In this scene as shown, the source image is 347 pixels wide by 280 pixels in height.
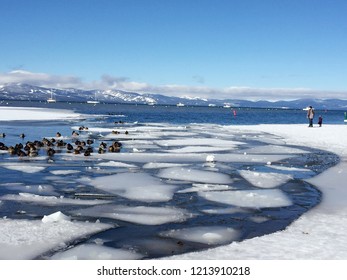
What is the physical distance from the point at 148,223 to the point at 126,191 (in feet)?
9.21

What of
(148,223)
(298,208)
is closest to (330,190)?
(298,208)

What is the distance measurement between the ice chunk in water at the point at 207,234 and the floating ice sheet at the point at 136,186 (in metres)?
2.35

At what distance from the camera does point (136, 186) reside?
439 inches

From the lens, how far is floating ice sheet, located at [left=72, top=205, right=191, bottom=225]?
318 inches

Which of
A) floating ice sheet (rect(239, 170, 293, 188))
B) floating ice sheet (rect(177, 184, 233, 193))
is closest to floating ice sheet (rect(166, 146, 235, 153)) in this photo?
floating ice sheet (rect(239, 170, 293, 188))

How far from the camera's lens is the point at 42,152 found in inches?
711

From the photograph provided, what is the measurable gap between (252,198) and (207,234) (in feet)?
10.1

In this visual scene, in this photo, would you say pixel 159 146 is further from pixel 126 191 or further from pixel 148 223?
pixel 148 223

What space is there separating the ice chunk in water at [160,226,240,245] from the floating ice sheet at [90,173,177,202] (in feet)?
7.71

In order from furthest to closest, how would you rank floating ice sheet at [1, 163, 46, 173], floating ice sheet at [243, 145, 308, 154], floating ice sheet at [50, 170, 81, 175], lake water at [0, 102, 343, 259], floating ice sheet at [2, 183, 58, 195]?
floating ice sheet at [243, 145, 308, 154], floating ice sheet at [1, 163, 46, 173], floating ice sheet at [50, 170, 81, 175], floating ice sheet at [2, 183, 58, 195], lake water at [0, 102, 343, 259]

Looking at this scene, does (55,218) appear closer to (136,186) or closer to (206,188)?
(136,186)

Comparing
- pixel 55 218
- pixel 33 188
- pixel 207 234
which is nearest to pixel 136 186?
pixel 33 188

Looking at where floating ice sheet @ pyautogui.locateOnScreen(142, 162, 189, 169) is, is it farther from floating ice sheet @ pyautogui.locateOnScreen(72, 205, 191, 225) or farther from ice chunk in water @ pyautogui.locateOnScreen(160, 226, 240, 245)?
ice chunk in water @ pyautogui.locateOnScreen(160, 226, 240, 245)

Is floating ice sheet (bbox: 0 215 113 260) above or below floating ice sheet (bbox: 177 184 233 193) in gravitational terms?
below
